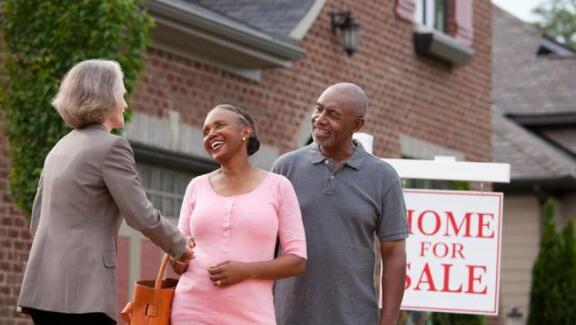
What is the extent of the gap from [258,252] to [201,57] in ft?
27.4

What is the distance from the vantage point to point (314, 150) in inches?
266

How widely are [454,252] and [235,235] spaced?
379cm

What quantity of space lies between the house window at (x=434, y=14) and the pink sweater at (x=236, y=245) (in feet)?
42.0

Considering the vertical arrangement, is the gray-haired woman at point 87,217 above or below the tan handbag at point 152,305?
above

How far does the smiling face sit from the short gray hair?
1.19 ft

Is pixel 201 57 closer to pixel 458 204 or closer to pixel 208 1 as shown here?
pixel 208 1

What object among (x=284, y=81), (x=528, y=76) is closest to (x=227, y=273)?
(x=284, y=81)

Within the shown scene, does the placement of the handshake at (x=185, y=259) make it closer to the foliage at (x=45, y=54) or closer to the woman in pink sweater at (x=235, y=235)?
the woman in pink sweater at (x=235, y=235)

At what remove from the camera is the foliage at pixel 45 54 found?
10.9m

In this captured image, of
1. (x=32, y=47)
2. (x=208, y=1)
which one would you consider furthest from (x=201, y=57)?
(x=32, y=47)


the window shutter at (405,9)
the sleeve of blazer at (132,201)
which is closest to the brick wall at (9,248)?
the sleeve of blazer at (132,201)

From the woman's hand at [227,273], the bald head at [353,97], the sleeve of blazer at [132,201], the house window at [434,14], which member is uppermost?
the house window at [434,14]

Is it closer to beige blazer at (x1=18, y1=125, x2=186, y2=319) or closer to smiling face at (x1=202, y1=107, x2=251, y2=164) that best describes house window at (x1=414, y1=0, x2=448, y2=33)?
smiling face at (x1=202, y1=107, x2=251, y2=164)

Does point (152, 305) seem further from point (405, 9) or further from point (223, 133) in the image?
point (405, 9)
